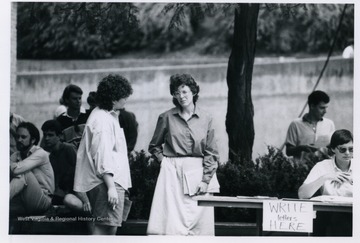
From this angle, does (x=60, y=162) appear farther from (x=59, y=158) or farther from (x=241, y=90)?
(x=241, y=90)

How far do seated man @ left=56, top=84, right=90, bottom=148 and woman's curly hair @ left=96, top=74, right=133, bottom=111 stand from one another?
0.51 meters

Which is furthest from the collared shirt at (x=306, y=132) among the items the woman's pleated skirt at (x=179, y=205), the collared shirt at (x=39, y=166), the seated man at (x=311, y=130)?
the collared shirt at (x=39, y=166)

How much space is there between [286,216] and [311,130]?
1170 millimetres

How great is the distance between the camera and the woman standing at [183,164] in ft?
36.5

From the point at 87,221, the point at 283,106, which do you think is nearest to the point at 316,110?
the point at 283,106

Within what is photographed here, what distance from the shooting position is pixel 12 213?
37.0ft

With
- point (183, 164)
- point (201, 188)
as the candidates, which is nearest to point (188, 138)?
point (183, 164)

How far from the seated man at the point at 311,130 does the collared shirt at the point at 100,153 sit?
1951mm

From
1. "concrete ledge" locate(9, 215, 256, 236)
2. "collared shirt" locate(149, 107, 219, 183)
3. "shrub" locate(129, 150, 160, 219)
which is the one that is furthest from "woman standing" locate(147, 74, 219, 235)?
"concrete ledge" locate(9, 215, 256, 236)

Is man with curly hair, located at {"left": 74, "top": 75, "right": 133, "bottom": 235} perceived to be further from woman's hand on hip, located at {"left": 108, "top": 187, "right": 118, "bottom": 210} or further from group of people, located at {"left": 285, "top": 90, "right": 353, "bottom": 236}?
group of people, located at {"left": 285, "top": 90, "right": 353, "bottom": 236}

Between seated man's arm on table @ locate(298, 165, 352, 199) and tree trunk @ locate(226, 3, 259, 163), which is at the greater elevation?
tree trunk @ locate(226, 3, 259, 163)

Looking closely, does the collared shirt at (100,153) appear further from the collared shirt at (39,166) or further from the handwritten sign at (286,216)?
the handwritten sign at (286,216)

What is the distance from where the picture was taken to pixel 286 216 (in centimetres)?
1102

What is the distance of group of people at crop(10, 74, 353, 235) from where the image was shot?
35.8ft
